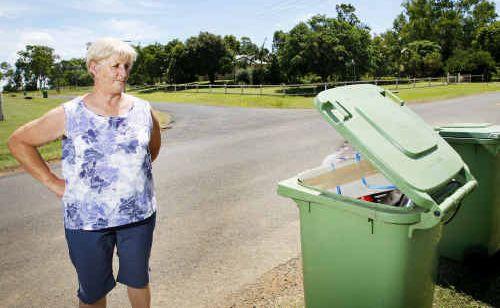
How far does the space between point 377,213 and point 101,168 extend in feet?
4.74

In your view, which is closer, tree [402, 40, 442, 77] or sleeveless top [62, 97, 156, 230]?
sleeveless top [62, 97, 156, 230]

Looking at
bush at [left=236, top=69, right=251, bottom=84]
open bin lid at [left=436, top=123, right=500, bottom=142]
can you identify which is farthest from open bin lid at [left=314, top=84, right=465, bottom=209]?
bush at [left=236, top=69, right=251, bottom=84]

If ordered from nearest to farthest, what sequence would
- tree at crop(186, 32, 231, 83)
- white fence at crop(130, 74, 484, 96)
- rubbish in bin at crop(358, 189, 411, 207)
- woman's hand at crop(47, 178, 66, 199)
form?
woman's hand at crop(47, 178, 66, 199)
rubbish in bin at crop(358, 189, 411, 207)
white fence at crop(130, 74, 484, 96)
tree at crop(186, 32, 231, 83)

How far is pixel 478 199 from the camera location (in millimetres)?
3271

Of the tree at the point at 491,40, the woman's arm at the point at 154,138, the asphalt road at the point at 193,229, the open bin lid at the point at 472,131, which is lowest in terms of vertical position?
the asphalt road at the point at 193,229

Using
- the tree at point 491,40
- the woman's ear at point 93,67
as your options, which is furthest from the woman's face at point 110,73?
the tree at point 491,40

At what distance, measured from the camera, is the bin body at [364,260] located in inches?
80.7

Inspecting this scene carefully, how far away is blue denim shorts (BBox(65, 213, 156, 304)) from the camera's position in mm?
2152

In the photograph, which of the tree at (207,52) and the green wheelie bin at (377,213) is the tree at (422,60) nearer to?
the tree at (207,52)

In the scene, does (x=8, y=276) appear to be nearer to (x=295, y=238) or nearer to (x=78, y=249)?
(x=78, y=249)

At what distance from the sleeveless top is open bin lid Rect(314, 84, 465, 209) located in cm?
109

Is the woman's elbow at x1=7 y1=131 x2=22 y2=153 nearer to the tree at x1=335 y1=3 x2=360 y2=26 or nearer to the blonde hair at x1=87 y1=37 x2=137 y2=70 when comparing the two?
the blonde hair at x1=87 y1=37 x2=137 y2=70

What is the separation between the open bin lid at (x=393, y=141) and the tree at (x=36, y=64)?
84770 millimetres

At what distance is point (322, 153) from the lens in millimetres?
8203
